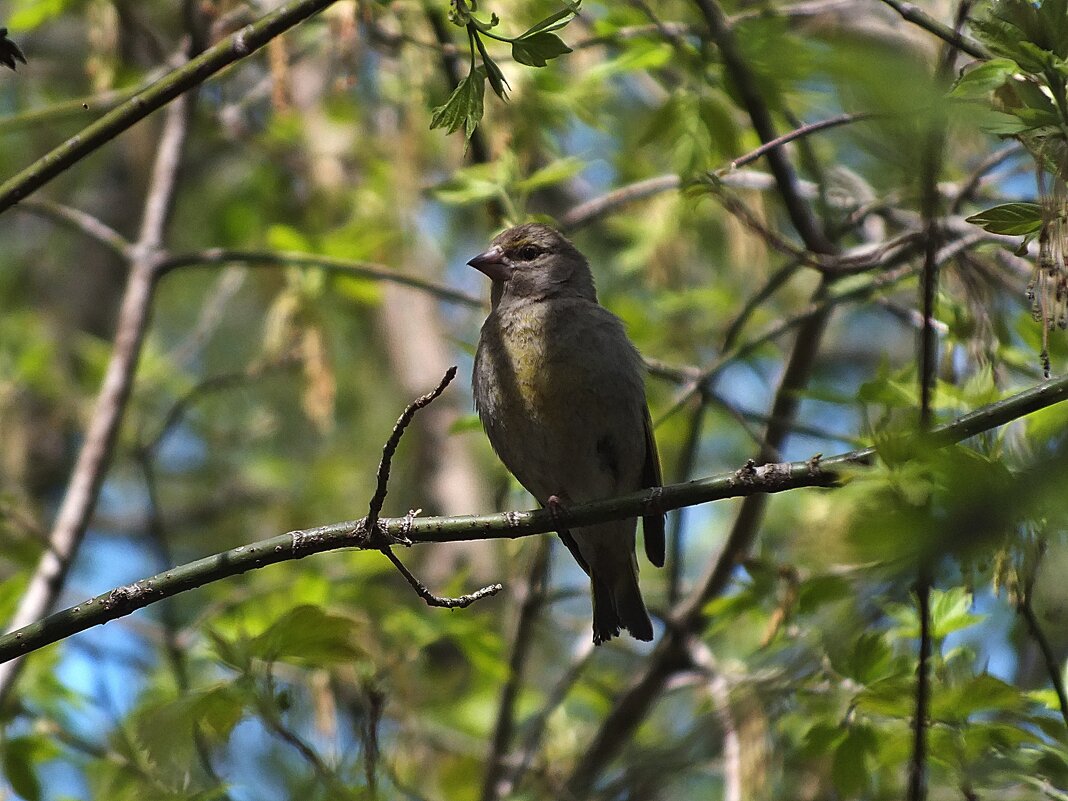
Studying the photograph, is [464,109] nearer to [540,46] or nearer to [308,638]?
[540,46]

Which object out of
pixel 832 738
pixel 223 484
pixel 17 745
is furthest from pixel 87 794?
pixel 223 484

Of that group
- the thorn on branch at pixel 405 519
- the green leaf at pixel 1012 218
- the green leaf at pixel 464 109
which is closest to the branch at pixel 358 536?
the thorn on branch at pixel 405 519

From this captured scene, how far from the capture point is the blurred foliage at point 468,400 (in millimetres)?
2564

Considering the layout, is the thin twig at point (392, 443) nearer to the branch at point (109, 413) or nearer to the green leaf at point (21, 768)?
Answer: the green leaf at point (21, 768)

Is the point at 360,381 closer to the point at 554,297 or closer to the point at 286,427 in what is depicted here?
the point at 286,427

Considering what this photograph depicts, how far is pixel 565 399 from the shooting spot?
4957 mm

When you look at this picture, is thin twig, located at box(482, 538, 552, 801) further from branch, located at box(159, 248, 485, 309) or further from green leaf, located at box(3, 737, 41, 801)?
green leaf, located at box(3, 737, 41, 801)

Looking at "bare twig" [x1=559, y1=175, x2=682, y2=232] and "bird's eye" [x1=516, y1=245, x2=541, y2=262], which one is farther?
"bare twig" [x1=559, y1=175, x2=682, y2=232]

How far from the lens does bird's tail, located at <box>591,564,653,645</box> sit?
5.62 meters

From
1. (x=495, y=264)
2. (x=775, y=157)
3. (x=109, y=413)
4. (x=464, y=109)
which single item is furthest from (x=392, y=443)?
(x=109, y=413)

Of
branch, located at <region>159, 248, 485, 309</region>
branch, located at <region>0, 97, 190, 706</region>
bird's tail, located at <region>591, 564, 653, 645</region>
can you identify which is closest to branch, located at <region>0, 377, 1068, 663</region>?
branch, located at <region>0, 97, 190, 706</region>

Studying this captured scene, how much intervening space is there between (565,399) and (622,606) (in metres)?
1.19

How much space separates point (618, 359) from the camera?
5.07 metres

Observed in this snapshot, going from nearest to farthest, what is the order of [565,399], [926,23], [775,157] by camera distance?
[926,23]
[775,157]
[565,399]
